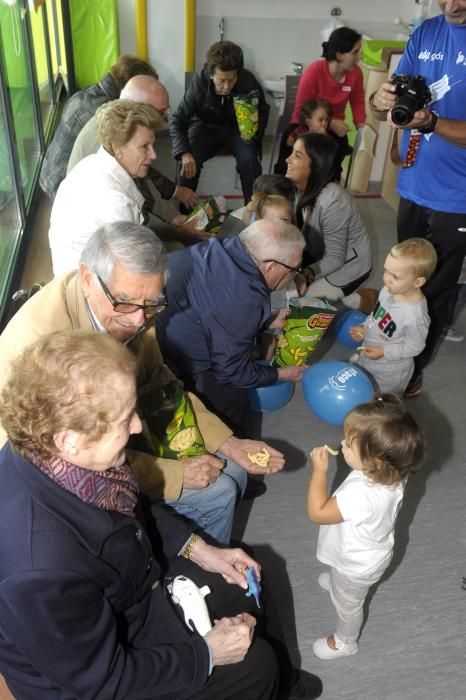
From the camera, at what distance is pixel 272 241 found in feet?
7.34

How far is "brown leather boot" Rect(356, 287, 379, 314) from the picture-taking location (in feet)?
12.3

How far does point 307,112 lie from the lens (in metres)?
3.92

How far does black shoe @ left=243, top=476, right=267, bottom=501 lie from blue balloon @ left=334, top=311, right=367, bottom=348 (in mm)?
1247

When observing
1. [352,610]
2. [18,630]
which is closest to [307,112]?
[352,610]

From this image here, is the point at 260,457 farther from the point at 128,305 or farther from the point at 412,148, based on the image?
the point at 412,148

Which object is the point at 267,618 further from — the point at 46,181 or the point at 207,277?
the point at 46,181

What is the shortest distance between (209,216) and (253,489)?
1.75m

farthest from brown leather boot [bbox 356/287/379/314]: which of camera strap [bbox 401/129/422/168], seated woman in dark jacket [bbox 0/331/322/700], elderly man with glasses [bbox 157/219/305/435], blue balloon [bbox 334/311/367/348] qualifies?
seated woman in dark jacket [bbox 0/331/322/700]

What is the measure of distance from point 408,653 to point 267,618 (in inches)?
26.6

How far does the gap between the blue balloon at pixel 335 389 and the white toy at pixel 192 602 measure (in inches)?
52.9

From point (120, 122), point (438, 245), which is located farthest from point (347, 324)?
point (120, 122)

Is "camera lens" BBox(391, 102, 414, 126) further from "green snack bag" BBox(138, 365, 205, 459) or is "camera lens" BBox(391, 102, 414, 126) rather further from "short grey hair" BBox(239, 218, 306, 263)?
"green snack bag" BBox(138, 365, 205, 459)

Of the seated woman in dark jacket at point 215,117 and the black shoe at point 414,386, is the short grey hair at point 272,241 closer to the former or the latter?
the black shoe at point 414,386

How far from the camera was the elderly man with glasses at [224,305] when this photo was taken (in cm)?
225
